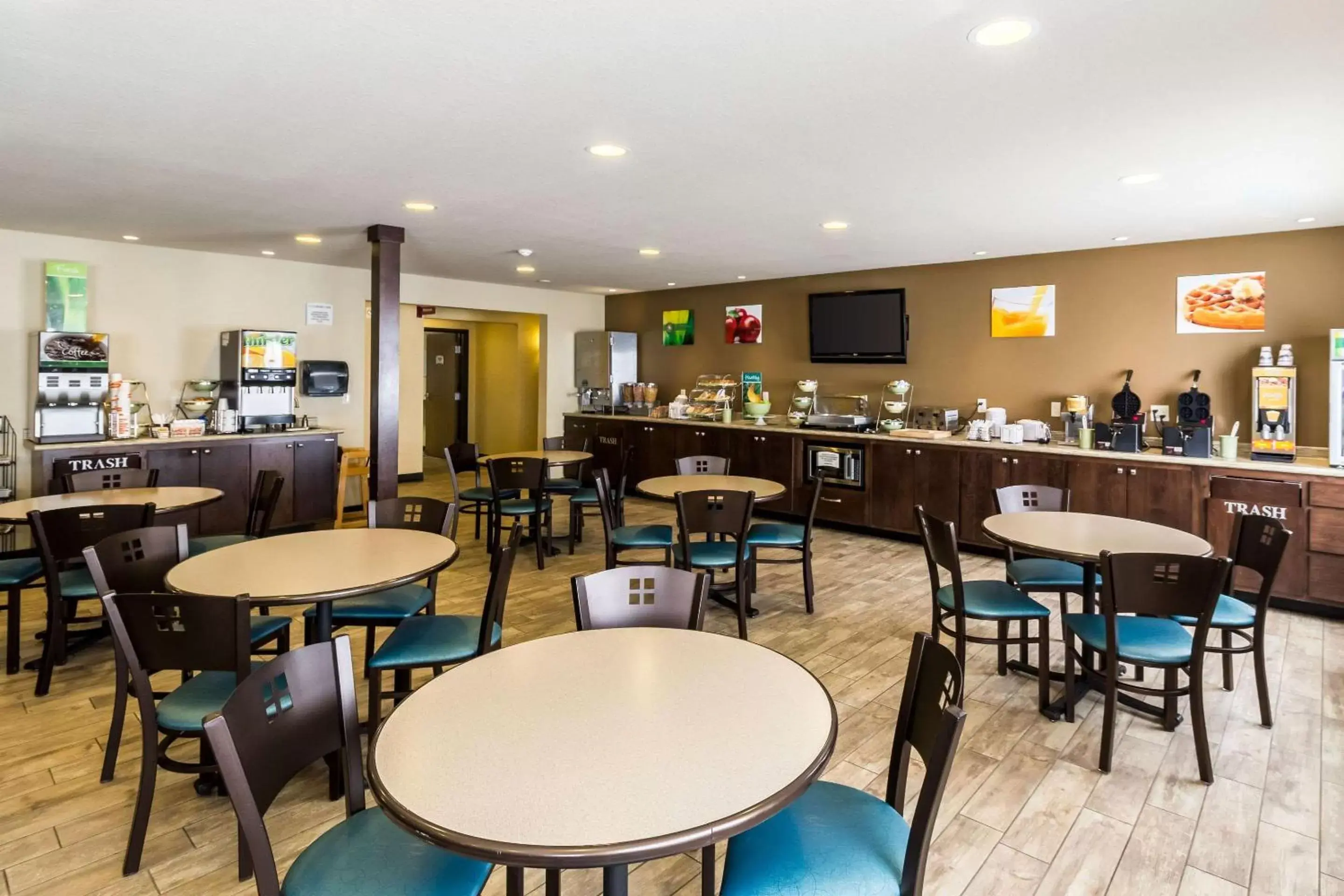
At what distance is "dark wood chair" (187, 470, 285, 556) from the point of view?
4.00m

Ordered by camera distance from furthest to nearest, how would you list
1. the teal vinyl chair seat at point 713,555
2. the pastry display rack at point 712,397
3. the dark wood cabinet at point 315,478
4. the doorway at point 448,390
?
the doorway at point 448,390
the pastry display rack at point 712,397
the dark wood cabinet at point 315,478
the teal vinyl chair seat at point 713,555

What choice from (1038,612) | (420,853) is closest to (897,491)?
(1038,612)

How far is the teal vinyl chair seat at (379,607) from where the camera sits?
300 centimetres

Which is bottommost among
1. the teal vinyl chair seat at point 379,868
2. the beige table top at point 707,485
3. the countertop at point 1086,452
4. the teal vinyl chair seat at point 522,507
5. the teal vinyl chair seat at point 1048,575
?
the teal vinyl chair seat at point 379,868

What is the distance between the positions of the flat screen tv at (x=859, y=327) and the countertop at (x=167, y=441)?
4844 millimetres

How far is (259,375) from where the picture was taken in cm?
645

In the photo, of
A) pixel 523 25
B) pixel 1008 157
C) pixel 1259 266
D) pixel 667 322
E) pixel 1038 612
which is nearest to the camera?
pixel 523 25

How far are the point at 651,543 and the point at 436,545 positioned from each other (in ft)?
5.42

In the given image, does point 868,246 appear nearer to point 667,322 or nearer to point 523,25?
point 667,322

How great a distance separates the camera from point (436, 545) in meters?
3.08

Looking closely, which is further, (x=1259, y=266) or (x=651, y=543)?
(x=1259, y=266)

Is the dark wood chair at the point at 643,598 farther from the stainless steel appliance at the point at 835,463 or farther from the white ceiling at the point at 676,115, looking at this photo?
the stainless steel appliance at the point at 835,463

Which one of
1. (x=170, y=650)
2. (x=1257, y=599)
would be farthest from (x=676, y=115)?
(x=1257, y=599)

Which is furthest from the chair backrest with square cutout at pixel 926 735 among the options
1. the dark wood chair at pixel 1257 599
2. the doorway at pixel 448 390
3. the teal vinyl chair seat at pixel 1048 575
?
the doorway at pixel 448 390
